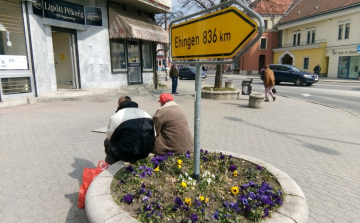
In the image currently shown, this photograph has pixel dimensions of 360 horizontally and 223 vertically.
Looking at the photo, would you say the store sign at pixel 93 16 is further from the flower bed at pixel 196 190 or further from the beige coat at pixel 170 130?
the flower bed at pixel 196 190

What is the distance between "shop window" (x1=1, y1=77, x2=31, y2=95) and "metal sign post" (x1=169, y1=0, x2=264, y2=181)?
8190mm

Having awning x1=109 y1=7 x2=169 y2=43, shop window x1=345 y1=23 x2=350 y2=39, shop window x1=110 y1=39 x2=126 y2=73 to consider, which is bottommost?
shop window x1=110 y1=39 x2=126 y2=73

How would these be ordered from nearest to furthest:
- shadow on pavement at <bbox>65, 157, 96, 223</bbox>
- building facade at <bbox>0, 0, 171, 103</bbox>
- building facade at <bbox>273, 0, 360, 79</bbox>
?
shadow on pavement at <bbox>65, 157, 96, 223</bbox> → building facade at <bbox>0, 0, 171, 103</bbox> → building facade at <bbox>273, 0, 360, 79</bbox>

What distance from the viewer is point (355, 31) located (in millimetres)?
27250

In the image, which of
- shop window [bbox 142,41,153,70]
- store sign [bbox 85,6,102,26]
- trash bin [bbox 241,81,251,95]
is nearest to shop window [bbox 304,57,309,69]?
trash bin [bbox 241,81,251,95]

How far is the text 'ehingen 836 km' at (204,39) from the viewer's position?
212cm

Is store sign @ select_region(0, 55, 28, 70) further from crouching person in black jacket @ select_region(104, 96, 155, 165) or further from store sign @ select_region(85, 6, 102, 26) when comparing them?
crouching person in black jacket @ select_region(104, 96, 155, 165)

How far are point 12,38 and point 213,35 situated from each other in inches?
366

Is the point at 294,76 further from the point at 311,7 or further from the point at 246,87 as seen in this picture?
the point at 311,7

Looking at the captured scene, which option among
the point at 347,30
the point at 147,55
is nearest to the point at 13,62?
the point at 147,55

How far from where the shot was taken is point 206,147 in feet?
17.0

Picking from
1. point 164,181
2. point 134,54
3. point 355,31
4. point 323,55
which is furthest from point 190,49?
point 323,55

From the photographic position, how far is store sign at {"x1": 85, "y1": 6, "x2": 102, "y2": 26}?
11102mm

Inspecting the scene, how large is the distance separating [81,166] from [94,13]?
358 inches
